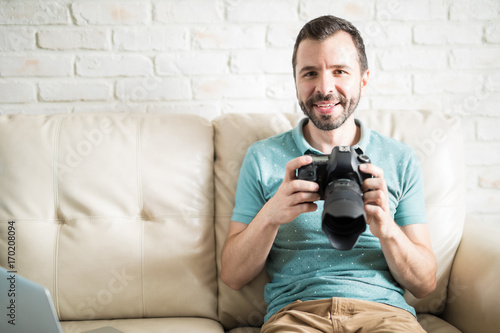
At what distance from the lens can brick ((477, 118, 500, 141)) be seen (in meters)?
1.63

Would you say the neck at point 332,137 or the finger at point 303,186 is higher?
the neck at point 332,137

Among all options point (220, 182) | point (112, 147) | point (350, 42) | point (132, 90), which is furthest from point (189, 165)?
point (350, 42)

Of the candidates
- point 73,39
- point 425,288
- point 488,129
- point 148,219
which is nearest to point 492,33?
point 488,129

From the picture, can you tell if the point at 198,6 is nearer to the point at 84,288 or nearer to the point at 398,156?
the point at 398,156

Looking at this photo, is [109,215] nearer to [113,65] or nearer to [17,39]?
[113,65]

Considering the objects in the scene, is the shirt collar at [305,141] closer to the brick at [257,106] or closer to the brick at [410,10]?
the brick at [257,106]

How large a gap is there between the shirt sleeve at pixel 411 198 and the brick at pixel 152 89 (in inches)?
31.3

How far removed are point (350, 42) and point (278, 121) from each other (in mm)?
324

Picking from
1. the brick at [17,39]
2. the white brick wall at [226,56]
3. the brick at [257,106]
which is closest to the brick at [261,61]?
the white brick wall at [226,56]

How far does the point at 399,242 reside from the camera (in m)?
1.03

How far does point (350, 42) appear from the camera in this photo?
1213 mm

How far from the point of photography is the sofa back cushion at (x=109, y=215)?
1.24 metres

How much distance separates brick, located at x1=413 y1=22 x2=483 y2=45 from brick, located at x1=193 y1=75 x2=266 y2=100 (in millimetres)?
594

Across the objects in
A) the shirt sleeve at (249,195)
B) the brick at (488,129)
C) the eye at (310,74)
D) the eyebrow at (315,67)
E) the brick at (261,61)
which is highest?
the brick at (261,61)
